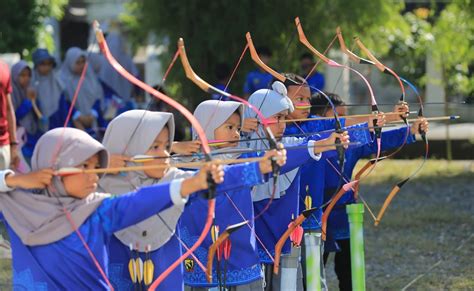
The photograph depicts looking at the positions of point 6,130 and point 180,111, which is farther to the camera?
point 6,130

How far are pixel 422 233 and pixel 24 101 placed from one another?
166 inches

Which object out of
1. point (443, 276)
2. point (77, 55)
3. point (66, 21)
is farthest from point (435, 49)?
point (66, 21)

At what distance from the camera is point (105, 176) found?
167 inches

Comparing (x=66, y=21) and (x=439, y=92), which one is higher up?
(x=66, y=21)

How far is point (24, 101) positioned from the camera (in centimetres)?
1034

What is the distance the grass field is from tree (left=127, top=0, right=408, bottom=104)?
1770 mm

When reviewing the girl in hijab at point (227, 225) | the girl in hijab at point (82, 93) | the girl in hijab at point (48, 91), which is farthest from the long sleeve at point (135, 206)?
the girl in hijab at point (82, 93)

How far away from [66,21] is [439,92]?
10.6 m

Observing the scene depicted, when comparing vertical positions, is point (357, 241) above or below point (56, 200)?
below

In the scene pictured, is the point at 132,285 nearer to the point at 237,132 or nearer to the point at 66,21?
the point at 237,132

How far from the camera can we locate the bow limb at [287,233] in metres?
4.81

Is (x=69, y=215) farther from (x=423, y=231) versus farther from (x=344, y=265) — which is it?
(x=423, y=231)

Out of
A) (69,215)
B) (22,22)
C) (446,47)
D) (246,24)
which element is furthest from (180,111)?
(22,22)

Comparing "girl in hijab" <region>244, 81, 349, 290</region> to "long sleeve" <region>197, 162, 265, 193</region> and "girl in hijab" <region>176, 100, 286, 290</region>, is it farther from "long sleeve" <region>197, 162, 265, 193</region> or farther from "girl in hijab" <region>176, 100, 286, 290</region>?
"long sleeve" <region>197, 162, 265, 193</region>
